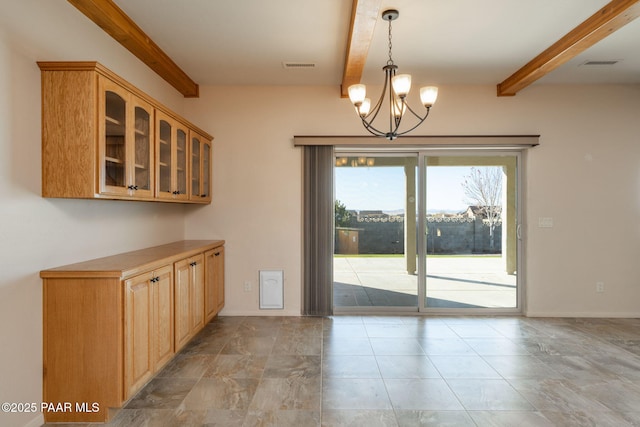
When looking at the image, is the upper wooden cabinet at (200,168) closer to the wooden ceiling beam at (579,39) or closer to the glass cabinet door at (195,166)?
the glass cabinet door at (195,166)

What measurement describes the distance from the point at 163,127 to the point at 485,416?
3173 millimetres

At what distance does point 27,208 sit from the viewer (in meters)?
1.88

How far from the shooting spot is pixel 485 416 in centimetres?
206

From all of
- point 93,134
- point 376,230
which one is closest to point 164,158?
point 93,134

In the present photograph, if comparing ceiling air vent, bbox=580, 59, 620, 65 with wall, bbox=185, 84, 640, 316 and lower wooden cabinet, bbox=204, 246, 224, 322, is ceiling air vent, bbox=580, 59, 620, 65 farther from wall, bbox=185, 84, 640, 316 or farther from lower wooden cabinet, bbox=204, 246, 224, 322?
lower wooden cabinet, bbox=204, 246, 224, 322

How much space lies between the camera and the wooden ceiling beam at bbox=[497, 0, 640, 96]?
2369 mm

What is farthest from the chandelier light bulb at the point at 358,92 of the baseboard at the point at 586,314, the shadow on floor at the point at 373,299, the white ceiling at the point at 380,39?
the baseboard at the point at 586,314

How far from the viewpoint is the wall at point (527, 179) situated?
398cm

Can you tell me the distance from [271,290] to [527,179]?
11.1ft

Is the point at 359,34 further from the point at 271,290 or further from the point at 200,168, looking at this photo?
the point at 271,290

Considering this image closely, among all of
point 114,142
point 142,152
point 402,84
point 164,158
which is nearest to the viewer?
point 114,142

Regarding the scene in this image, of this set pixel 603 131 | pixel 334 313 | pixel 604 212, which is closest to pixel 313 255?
pixel 334 313

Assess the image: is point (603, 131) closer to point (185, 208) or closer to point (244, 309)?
point (244, 309)

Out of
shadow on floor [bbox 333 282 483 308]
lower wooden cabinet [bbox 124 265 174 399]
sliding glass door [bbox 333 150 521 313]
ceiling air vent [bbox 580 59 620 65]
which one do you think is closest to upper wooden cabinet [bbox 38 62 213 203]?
lower wooden cabinet [bbox 124 265 174 399]
